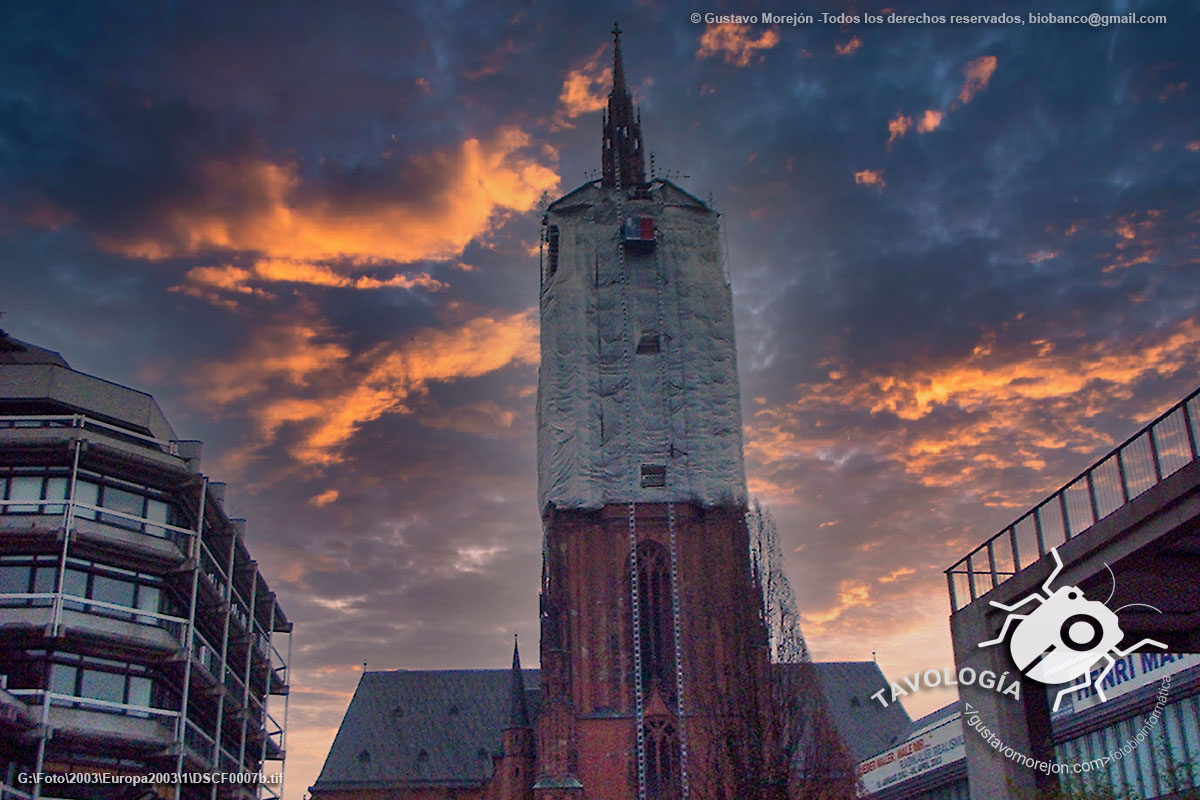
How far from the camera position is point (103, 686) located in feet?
108

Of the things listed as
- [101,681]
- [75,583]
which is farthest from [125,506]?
[101,681]

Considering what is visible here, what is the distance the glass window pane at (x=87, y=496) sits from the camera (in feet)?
112

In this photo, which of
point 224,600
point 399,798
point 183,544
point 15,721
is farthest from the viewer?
point 399,798

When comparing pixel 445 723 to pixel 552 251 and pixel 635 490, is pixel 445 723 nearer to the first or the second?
pixel 635 490

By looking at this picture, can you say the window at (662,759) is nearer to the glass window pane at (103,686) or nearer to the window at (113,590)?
the window at (113,590)

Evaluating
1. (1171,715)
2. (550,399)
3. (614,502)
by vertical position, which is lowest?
(1171,715)

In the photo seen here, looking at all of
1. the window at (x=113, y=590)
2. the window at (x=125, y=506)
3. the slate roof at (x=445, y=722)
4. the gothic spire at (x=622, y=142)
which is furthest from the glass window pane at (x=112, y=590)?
the gothic spire at (x=622, y=142)

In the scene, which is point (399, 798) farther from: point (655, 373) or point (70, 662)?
point (70, 662)

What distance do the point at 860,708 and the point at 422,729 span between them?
2732cm

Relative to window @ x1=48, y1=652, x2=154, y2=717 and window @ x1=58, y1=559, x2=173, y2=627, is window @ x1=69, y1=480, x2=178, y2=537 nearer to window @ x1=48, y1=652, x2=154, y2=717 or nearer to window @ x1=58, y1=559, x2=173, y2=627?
window @ x1=58, y1=559, x2=173, y2=627

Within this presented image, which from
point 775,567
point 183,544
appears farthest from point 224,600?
point 775,567

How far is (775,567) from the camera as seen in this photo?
37.0 m

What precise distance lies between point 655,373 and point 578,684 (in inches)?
645

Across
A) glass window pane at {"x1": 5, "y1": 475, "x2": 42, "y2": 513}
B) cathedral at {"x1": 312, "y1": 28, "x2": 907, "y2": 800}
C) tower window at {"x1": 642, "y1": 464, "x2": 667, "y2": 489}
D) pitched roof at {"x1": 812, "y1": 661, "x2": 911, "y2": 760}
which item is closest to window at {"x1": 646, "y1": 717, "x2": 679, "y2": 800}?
cathedral at {"x1": 312, "y1": 28, "x2": 907, "y2": 800}
